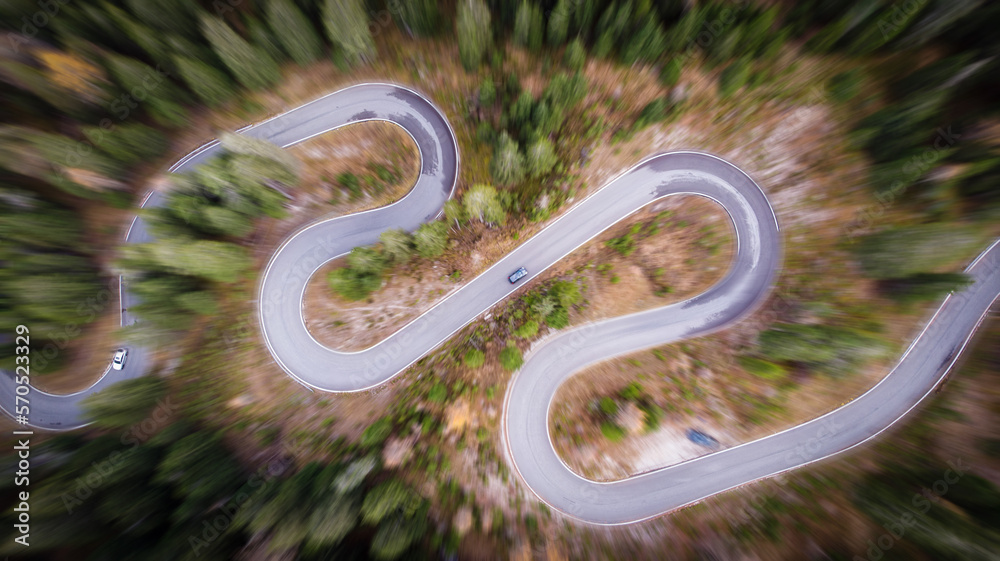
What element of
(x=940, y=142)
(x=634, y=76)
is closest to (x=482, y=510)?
(x=634, y=76)

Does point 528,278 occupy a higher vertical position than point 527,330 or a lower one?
higher

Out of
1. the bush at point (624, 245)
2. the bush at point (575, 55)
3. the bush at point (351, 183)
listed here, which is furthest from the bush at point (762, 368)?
the bush at point (351, 183)

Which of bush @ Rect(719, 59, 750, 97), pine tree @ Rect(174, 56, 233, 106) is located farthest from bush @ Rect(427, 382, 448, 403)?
bush @ Rect(719, 59, 750, 97)

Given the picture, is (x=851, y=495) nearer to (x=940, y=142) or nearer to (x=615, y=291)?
(x=615, y=291)

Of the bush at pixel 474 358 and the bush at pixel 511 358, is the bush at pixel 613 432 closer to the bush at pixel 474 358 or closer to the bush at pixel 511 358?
the bush at pixel 511 358

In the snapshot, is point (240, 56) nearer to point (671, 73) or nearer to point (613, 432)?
point (671, 73)

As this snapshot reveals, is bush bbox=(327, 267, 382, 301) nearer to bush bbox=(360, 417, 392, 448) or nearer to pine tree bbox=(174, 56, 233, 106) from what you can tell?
bush bbox=(360, 417, 392, 448)

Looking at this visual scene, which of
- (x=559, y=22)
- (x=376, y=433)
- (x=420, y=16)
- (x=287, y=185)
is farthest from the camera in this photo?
(x=287, y=185)

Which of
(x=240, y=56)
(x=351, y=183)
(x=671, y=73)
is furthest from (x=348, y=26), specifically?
(x=671, y=73)
